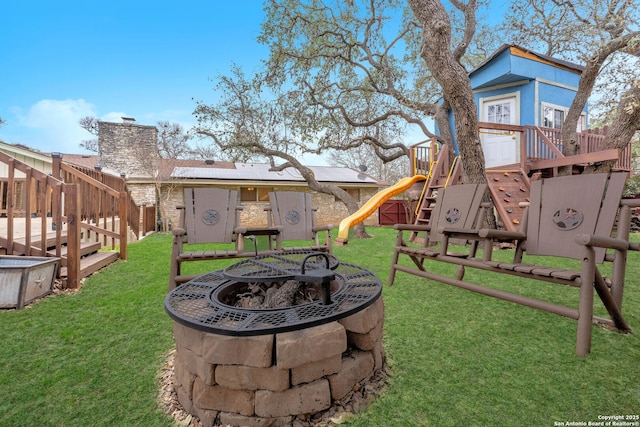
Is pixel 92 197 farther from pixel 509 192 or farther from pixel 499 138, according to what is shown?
pixel 499 138

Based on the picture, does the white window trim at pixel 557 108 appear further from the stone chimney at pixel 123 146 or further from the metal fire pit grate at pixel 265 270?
the stone chimney at pixel 123 146

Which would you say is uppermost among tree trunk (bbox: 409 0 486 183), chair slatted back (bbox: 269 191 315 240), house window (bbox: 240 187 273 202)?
tree trunk (bbox: 409 0 486 183)

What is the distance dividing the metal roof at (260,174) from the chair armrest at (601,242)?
10507 millimetres

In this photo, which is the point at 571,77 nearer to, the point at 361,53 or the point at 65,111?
the point at 361,53

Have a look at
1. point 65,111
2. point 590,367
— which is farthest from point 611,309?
point 65,111

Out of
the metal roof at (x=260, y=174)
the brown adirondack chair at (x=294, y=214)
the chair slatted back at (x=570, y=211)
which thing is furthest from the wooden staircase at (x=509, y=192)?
the metal roof at (x=260, y=174)

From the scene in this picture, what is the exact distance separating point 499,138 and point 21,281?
10.1 m

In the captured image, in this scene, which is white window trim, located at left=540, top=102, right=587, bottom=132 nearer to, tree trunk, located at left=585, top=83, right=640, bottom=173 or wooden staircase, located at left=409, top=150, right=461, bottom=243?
tree trunk, located at left=585, top=83, right=640, bottom=173

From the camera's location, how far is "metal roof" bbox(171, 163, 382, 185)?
41.9 feet

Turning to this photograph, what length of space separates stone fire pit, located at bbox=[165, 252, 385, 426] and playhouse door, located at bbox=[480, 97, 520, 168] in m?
8.29

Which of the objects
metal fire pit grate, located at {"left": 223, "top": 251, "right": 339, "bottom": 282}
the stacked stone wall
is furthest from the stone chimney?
metal fire pit grate, located at {"left": 223, "top": 251, "right": 339, "bottom": 282}

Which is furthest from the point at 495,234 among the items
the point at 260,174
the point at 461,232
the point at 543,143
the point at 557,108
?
the point at 260,174

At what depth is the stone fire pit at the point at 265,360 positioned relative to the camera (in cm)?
127

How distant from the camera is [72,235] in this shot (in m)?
3.31
